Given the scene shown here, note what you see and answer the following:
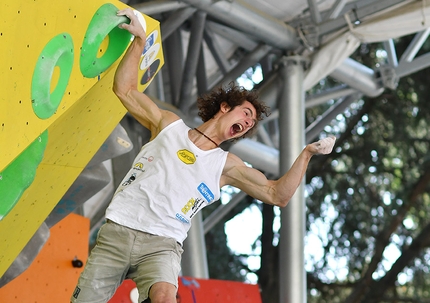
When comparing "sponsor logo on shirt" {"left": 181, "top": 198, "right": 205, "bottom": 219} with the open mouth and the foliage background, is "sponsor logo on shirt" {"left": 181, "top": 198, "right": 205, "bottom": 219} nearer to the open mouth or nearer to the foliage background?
the open mouth

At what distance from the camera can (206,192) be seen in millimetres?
3506

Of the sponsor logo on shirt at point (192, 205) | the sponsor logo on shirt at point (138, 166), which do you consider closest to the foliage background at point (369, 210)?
the sponsor logo on shirt at point (192, 205)

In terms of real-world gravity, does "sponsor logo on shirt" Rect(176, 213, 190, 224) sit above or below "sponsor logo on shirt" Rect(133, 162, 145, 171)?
below

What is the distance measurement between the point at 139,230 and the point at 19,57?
912mm

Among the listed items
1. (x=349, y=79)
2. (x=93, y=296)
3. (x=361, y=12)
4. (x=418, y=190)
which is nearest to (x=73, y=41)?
(x=93, y=296)

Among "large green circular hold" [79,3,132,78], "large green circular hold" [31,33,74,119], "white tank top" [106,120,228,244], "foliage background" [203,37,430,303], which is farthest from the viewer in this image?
"foliage background" [203,37,430,303]

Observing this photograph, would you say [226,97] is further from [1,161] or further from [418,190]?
[418,190]

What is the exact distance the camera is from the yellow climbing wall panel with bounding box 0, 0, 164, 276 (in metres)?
3.05

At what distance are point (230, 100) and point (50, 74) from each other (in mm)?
922

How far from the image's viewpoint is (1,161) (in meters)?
3.10

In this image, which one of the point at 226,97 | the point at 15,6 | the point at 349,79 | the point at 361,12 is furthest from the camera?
the point at 349,79

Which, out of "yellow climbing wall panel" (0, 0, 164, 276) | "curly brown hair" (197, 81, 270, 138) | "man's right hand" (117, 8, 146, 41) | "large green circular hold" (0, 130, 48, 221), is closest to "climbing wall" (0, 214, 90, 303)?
"yellow climbing wall panel" (0, 0, 164, 276)

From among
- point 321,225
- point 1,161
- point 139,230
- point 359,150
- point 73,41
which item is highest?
point 359,150

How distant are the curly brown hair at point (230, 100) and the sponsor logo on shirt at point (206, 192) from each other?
1.56ft
